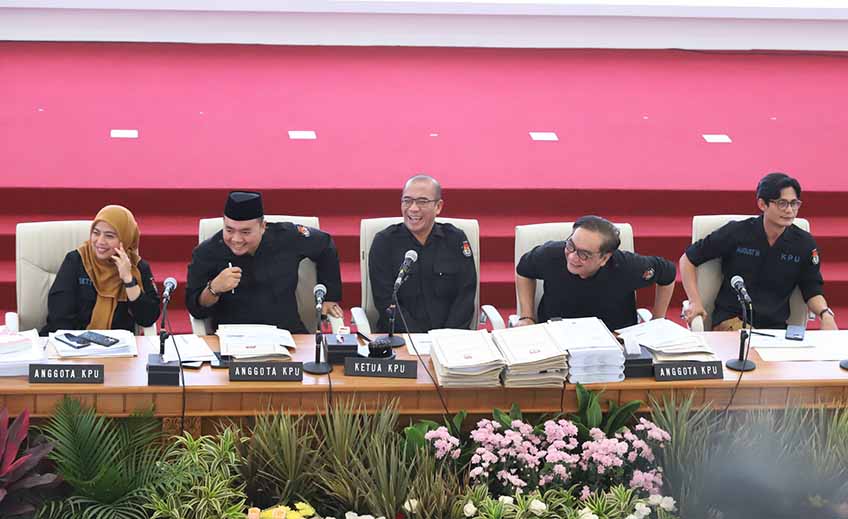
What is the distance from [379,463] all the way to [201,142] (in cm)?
372

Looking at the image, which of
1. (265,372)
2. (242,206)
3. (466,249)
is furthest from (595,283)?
(265,372)

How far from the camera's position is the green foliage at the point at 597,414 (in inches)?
151

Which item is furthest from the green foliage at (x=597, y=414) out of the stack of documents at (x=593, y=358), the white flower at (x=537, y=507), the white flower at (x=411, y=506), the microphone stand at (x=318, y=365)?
the microphone stand at (x=318, y=365)

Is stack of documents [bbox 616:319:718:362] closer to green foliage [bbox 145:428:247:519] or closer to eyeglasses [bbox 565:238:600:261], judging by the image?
eyeglasses [bbox 565:238:600:261]

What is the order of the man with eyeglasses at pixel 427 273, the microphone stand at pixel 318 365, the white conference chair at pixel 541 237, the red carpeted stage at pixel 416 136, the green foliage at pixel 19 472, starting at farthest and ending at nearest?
the red carpeted stage at pixel 416 136 → the white conference chair at pixel 541 237 → the man with eyeglasses at pixel 427 273 → the microphone stand at pixel 318 365 → the green foliage at pixel 19 472

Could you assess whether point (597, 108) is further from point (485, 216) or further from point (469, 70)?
point (485, 216)

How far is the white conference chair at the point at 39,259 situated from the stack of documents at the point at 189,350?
50 cm

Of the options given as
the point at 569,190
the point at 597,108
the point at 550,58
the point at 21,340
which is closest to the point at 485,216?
the point at 569,190

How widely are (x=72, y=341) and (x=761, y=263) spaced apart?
108 inches

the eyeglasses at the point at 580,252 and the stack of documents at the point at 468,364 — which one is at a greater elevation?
the eyeglasses at the point at 580,252

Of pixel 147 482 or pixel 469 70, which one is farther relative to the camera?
pixel 469 70

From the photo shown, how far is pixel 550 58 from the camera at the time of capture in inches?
337

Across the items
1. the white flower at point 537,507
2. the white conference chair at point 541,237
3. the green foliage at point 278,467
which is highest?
the white conference chair at point 541,237

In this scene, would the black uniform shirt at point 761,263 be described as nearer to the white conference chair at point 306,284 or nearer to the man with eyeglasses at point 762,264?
Result: the man with eyeglasses at point 762,264
